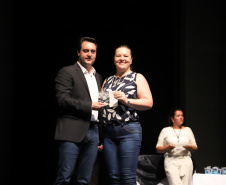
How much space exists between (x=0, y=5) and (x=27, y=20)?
39 cm

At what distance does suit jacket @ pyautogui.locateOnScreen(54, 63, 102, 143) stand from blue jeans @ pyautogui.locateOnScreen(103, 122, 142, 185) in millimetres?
236

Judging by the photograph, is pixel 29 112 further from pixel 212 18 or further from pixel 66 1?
pixel 212 18

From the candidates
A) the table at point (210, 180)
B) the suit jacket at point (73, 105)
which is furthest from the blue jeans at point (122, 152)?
the table at point (210, 180)

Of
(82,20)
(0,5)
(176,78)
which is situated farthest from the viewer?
(176,78)

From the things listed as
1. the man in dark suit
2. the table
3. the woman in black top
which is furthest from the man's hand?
the table

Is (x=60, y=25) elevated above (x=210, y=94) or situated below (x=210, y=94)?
above

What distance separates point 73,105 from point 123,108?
41 cm

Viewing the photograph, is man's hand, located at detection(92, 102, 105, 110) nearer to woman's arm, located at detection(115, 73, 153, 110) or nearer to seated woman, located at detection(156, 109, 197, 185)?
woman's arm, located at detection(115, 73, 153, 110)

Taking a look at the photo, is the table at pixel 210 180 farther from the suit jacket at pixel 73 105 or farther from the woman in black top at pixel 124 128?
the suit jacket at pixel 73 105

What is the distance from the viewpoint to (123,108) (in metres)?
2.67

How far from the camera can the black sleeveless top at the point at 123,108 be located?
8.66 feet

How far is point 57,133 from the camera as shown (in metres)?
2.54

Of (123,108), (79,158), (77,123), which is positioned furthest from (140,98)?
(79,158)

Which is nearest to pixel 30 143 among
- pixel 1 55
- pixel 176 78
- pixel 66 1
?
pixel 1 55
